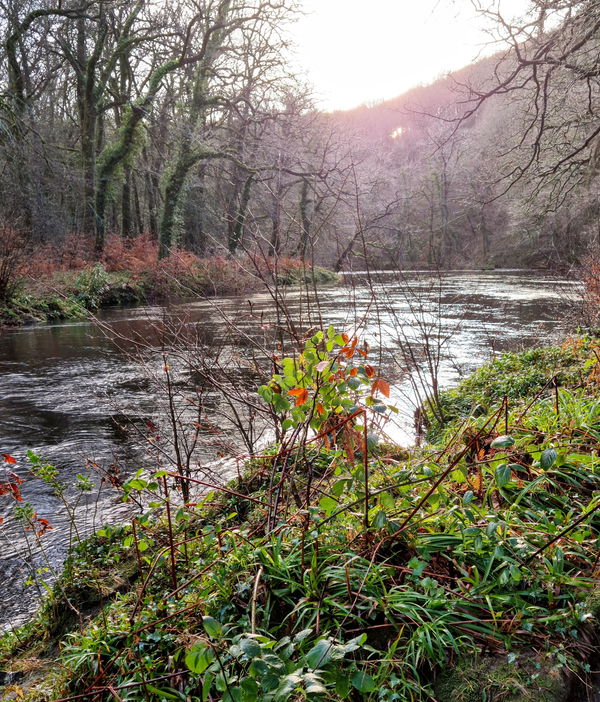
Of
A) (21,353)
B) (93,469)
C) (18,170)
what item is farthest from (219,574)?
(18,170)

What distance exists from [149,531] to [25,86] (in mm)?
22821

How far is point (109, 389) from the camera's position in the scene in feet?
25.5

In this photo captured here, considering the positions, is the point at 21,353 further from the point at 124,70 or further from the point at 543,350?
the point at 124,70

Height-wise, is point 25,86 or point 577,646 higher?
point 25,86

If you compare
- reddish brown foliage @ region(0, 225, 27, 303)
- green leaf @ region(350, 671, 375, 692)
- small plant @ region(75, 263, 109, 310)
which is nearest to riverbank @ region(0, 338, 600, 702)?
green leaf @ region(350, 671, 375, 692)

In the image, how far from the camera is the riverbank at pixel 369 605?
159 centimetres

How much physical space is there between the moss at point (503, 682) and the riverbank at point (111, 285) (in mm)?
9182

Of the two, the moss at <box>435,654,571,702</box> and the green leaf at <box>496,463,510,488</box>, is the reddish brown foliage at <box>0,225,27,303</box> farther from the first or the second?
the moss at <box>435,654,571,702</box>

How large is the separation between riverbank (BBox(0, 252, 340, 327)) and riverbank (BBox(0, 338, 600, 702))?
8353 mm

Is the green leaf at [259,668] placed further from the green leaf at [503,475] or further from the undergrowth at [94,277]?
the undergrowth at [94,277]

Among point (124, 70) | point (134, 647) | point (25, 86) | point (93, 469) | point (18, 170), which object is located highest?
point (124, 70)

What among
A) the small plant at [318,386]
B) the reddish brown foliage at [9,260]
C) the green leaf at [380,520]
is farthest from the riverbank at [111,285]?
the green leaf at [380,520]

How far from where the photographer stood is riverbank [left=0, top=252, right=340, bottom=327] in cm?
1366

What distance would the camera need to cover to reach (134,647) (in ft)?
6.22
